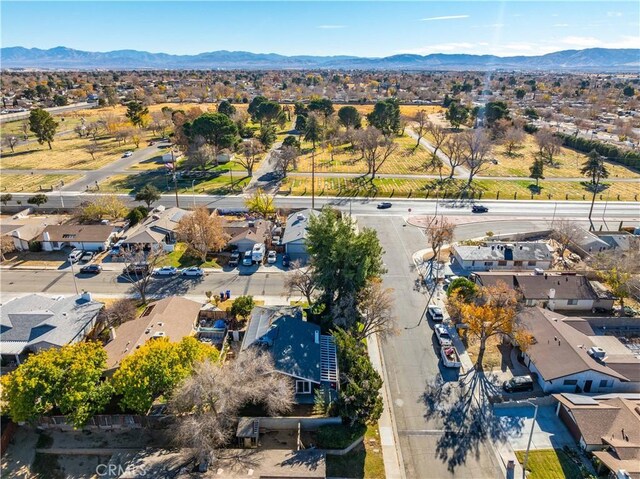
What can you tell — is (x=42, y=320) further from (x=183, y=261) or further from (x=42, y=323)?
(x=183, y=261)

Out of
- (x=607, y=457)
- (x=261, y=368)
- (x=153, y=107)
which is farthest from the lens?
(x=153, y=107)

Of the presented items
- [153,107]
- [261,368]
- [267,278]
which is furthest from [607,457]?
[153,107]

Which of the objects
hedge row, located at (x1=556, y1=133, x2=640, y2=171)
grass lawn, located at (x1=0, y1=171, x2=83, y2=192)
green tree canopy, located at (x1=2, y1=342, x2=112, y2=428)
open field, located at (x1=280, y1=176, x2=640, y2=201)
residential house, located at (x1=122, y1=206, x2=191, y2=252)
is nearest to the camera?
green tree canopy, located at (x1=2, y1=342, x2=112, y2=428)

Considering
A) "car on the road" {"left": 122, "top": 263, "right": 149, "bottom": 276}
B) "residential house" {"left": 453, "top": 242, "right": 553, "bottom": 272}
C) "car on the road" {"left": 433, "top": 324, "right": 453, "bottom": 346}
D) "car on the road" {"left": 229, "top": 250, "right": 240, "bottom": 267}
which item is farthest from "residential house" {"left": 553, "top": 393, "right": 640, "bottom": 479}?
"car on the road" {"left": 122, "top": 263, "right": 149, "bottom": 276}

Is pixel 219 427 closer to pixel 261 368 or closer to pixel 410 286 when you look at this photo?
pixel 261 368

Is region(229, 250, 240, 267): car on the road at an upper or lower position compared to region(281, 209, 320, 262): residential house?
lower

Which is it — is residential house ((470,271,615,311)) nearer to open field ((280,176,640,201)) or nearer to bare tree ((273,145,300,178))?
open field ((280,176,640,201))
